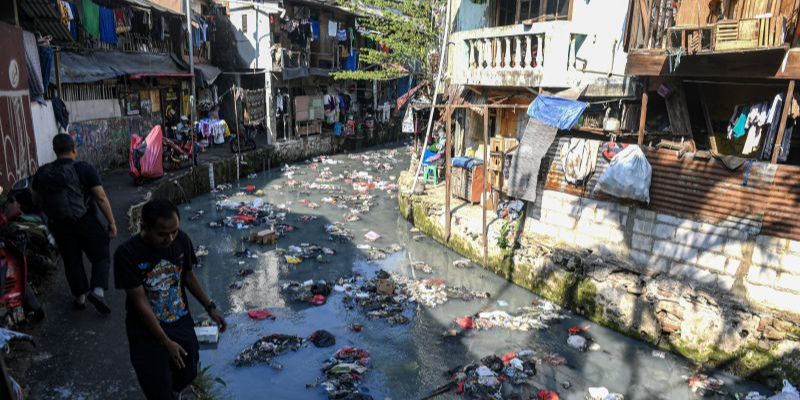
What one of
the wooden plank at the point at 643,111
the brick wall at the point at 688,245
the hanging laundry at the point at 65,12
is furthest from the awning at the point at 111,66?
the wooden plank at the point at 643,111

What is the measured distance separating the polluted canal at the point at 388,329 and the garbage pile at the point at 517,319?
0.03 m

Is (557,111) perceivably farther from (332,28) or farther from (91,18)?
(332,28)

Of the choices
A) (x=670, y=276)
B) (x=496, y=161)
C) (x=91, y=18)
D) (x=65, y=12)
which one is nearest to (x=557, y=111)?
(x=496, y=161)

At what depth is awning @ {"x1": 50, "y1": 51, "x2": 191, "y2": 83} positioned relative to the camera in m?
11.7

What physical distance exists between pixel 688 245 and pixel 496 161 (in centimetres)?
408

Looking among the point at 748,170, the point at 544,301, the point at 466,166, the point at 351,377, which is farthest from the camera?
the point at 466,166

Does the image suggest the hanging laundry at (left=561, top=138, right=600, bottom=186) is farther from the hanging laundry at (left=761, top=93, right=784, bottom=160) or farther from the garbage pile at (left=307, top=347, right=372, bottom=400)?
the garbage pile at (left=307, top=347, right=372, bottom=400)

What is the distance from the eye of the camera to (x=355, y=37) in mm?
25609

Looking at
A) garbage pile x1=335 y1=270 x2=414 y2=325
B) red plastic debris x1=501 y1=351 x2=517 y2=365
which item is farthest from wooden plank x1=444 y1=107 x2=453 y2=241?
red plastic debris x1=501 y1=351 x2=517 y2=365

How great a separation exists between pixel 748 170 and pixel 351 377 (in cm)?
557

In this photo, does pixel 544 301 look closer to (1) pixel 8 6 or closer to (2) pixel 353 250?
(2) pixel 353 250

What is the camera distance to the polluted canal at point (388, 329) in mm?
5957

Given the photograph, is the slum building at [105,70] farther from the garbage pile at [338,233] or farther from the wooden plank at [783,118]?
the wooden plank at [783,118]

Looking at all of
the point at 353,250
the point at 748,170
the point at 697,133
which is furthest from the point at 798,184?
the point at 353,250
